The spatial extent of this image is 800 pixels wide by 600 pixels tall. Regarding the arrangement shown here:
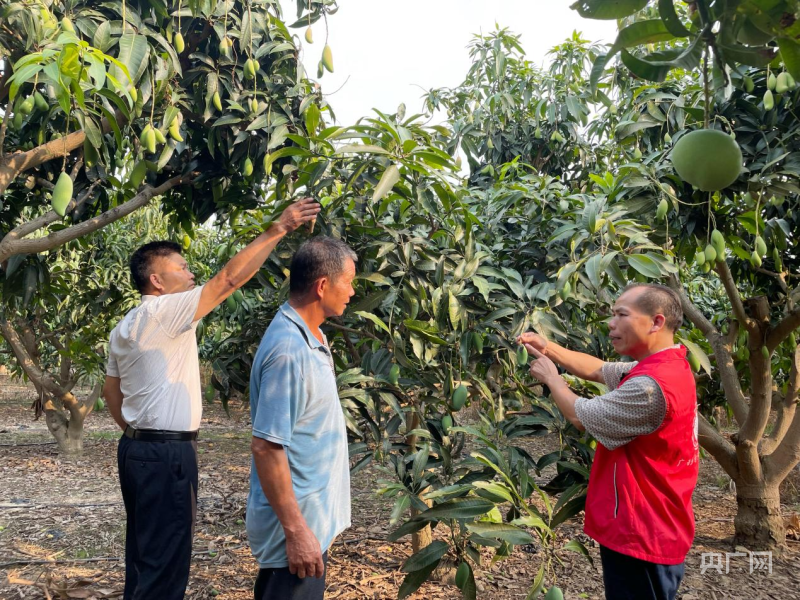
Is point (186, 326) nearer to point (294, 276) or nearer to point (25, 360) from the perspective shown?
point (294, 276)

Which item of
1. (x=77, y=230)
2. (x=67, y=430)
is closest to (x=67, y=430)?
(x=67, y=430)

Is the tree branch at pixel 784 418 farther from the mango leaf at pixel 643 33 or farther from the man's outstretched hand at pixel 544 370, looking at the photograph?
the mango leaf at pixel 643 33

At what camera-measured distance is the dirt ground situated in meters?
2.70

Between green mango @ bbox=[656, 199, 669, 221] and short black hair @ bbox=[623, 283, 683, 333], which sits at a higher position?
green mango @ bbox=[656, 199, 669, 221]

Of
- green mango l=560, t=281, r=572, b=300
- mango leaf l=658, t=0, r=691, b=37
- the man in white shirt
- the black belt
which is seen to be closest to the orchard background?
green mango l=560, t=281, r=572, b=300

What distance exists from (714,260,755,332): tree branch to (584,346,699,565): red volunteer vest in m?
1.21

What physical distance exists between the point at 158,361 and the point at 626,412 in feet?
4.24

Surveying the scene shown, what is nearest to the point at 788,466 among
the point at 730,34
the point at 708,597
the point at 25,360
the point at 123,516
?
the point at 708,597

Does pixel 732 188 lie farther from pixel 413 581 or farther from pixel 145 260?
pixel 145 260

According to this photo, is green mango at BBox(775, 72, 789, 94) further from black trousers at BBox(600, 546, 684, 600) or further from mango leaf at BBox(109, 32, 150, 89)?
mango leaf at BBox(109, 32, 150, 89)

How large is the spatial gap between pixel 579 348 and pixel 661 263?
16.4 inches

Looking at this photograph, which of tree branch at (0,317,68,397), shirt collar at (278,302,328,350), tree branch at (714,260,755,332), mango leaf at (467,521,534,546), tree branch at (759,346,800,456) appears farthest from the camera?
tree branch at (0,317,68,397)

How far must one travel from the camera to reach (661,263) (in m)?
1.88

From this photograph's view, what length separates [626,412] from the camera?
1504mm
